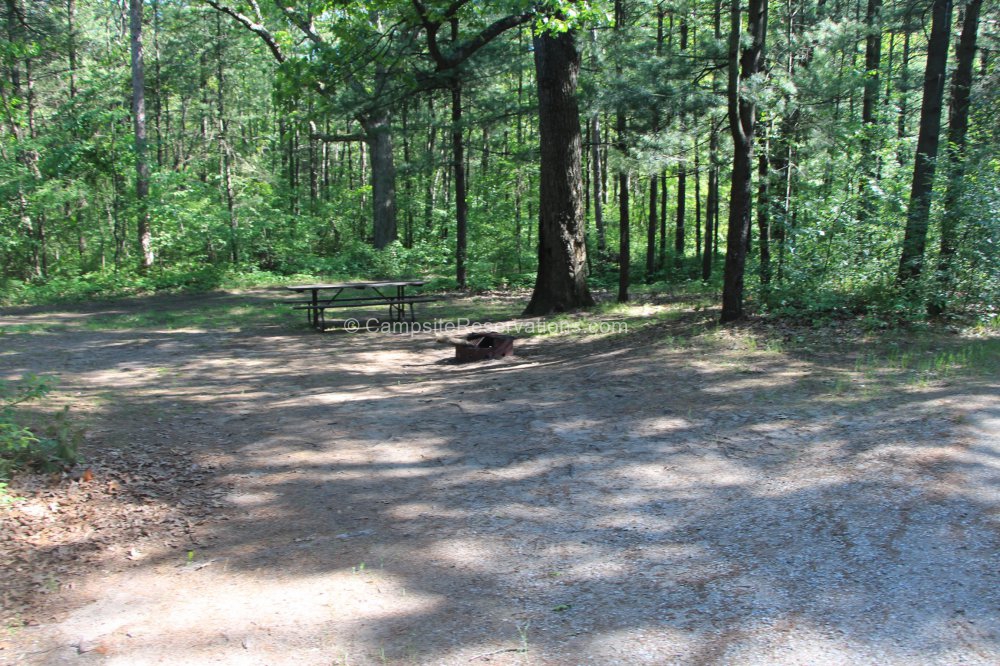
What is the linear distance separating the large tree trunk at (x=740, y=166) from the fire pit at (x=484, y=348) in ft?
10.3

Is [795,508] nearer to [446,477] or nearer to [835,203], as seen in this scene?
[446,477]

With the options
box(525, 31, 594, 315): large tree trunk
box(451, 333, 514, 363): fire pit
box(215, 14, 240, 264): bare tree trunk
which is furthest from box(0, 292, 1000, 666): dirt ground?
box(215, 14, 240, 264): bare tree trunk

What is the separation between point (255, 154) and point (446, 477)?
24.6m

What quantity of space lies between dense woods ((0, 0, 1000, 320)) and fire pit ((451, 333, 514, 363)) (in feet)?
10.1

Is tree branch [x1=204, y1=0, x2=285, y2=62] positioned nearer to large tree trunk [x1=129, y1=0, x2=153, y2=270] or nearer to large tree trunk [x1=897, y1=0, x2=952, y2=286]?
large tree trunk [x1=129, y1=0, x2=153, y2=270]

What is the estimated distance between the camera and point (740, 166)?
8.87 m

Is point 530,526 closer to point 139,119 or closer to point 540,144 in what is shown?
point 540,144

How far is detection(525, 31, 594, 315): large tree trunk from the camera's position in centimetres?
1186

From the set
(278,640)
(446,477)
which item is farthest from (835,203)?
(278,640)

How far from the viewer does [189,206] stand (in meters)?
20.9

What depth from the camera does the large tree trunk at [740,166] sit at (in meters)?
8.70

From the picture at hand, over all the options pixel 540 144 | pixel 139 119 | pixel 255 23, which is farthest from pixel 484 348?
pixel 255 23

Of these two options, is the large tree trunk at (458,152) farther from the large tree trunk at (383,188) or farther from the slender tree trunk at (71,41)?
the slender tree trunk at (71,41)

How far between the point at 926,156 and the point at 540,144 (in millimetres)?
6385
